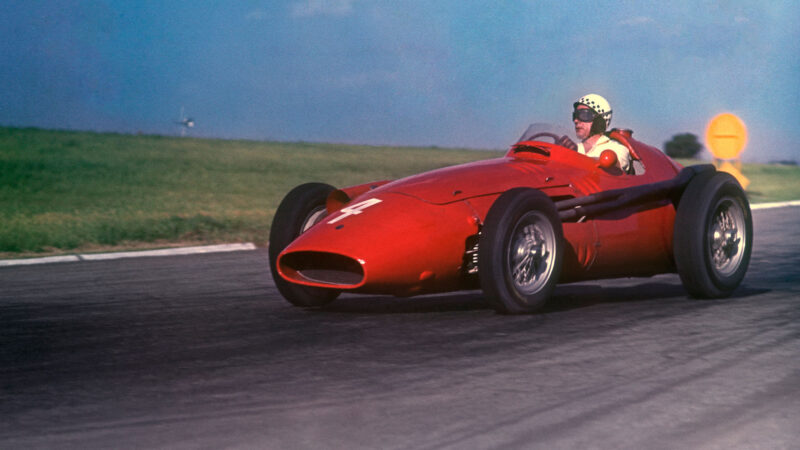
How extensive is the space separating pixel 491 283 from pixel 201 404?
276 centimetres

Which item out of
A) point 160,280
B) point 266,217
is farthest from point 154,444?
point 266,217

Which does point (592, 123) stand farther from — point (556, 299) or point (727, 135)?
point (727, 135)

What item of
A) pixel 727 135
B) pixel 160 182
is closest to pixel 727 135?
pixel 727 135

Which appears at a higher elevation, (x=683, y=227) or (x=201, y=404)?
(x=683, y=227)

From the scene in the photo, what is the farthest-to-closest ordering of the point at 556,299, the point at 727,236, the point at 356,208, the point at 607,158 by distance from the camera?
1. the point at 727,236
2. the point at 556,299
3. the point at 607,158
4. the point at 356,208

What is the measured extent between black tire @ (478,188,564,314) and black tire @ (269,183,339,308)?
1.48m

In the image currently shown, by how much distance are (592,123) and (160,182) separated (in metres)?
22.0

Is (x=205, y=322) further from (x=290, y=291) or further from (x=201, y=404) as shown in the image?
(x=201, y=404)

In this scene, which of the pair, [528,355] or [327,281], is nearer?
[528,355]

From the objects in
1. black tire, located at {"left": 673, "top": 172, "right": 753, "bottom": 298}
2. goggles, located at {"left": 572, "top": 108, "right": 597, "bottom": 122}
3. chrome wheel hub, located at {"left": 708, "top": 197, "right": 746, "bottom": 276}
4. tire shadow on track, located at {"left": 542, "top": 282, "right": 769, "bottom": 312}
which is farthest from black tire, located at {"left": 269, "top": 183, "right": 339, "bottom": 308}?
chrome wheel hub, located at {"left": 708, "top": 197, "right": 746, "bottom": 276}

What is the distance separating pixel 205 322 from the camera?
7.43 metres

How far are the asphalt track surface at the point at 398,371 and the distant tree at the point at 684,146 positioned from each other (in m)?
65.8

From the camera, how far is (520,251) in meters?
7.41

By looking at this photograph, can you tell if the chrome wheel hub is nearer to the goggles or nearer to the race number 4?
the goggles
